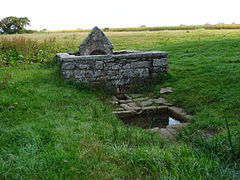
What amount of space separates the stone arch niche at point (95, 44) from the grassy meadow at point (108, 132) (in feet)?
4.33

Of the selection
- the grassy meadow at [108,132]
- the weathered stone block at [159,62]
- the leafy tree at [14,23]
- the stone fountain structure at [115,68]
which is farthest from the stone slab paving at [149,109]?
the leafy tree at [14,23]

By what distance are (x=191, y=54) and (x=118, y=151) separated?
9129 mm

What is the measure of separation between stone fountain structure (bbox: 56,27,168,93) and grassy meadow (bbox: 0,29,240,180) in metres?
0.30

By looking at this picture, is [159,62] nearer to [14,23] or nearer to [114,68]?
[114,68]

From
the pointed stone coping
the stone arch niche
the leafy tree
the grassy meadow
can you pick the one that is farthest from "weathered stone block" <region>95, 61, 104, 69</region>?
the leafy tree

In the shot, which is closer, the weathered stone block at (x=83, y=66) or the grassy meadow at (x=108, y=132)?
the grassy meadow at (x=108, y=132)

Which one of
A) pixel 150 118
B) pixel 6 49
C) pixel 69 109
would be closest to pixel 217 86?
pixel 150 118

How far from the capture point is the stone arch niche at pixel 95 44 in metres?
9.27

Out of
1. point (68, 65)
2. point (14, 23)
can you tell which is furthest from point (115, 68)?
point (14, 23)

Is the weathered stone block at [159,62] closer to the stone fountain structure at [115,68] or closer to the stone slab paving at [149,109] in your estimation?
the stone fountain structure at [115,68]

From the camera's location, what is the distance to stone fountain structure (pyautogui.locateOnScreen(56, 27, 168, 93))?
26.3 ft

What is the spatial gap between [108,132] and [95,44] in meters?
5.57

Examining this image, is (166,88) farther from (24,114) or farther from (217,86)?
(24,114)

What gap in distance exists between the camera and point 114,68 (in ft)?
27.2
